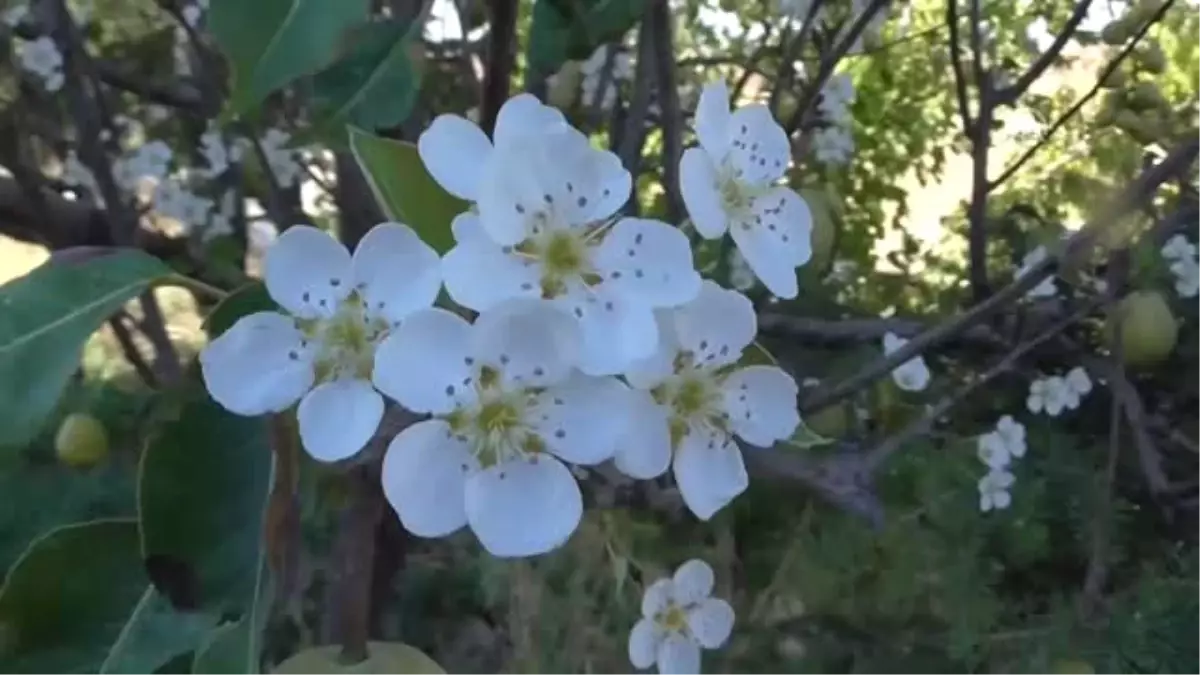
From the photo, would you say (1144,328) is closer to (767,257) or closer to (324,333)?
(767,257)

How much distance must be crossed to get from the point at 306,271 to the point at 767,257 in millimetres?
120

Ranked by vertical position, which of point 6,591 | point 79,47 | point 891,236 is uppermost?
point 6,591

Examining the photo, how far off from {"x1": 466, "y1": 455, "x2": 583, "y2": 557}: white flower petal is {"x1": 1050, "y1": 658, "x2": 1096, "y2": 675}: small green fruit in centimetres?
45

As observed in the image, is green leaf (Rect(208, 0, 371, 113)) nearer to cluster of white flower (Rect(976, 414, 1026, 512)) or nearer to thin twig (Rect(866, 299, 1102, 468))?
thin twig (Rect(866, 299, 1102, 468))

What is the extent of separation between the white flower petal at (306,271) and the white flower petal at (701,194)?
8 centimetres

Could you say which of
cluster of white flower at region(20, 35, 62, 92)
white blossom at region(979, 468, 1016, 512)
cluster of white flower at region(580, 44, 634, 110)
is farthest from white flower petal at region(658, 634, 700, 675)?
cluster of white flower at region(20, 35, 62, 92)

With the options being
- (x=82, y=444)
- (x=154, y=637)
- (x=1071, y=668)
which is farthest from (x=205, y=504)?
(x=1071, y=668)

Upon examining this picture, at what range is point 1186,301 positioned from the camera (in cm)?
88

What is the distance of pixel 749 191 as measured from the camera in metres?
0.38

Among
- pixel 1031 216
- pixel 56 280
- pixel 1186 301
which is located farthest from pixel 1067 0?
pixel 56 280

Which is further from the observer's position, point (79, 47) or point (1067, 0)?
point (1067, 0)

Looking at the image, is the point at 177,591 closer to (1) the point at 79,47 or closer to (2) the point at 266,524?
(2) the point at 266,524

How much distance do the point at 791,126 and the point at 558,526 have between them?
19.9 inches

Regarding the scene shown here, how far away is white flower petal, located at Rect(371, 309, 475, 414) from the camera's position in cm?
29
